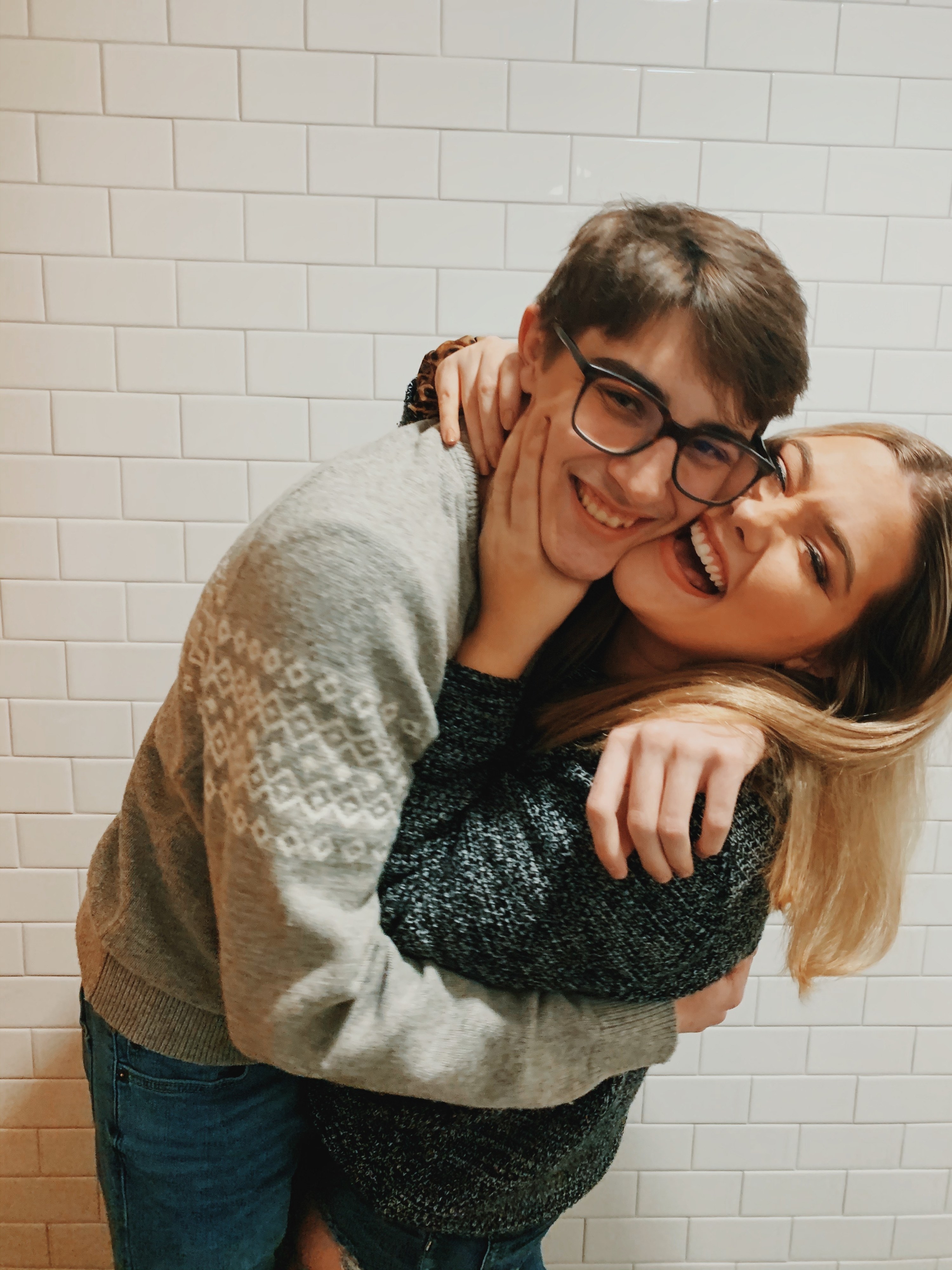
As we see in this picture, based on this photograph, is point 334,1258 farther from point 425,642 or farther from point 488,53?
point 488,53

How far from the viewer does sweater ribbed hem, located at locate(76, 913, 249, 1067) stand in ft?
2.66

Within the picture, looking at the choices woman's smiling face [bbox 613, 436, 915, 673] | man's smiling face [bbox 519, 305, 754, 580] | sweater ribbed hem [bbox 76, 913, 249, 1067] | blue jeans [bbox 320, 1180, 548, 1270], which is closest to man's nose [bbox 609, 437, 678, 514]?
man's smiling face [bbox 519, 305, 754, 580]

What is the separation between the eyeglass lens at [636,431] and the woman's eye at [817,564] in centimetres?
12

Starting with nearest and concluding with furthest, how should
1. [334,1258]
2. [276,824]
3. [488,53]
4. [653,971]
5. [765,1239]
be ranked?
1. [276,824]
2. [653,971]
3. [334,1258]
4. [488,53]
5. [765,1239]

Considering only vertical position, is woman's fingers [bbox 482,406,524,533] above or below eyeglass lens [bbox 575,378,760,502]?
below

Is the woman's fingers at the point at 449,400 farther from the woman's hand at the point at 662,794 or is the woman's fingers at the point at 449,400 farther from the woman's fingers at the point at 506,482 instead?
the woman's hand at the point at 662,794

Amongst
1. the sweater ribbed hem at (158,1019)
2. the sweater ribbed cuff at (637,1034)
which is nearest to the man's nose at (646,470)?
the sweater ribbed cuff at (637,1034)

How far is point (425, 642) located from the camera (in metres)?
0.67

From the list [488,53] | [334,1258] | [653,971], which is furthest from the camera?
[488,53]

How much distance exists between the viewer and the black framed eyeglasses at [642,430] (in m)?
0.70

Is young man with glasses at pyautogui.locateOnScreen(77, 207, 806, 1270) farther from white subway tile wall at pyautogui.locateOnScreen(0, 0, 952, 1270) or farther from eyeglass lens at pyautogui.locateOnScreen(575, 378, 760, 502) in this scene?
white subway tile wall at pyautogui.locateOnScreen(0, 0, 952, 1270)

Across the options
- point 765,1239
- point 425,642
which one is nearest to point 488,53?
point 425,642

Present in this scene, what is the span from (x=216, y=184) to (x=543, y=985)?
1161 millimetres

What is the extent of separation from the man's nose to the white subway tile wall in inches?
26.5
